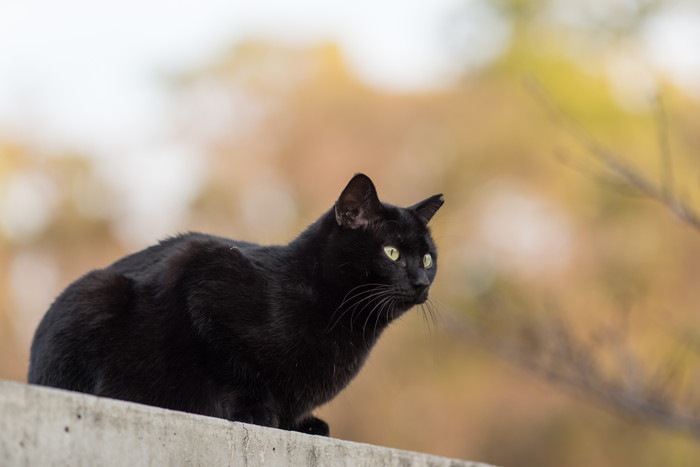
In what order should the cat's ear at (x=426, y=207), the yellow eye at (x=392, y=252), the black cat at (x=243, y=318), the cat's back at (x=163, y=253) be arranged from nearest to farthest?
the black cat at (x=243, y=318) < the cat's back at (x=163, y=253) < the yellow eye at (x=392, y=252) < the cat's ear at (x=426, y=207)

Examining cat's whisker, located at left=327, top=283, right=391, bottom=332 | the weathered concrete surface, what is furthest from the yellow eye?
the weathered concrete surface

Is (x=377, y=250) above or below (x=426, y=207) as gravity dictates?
below

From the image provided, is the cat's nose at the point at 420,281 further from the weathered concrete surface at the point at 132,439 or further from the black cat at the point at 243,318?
the weathered concrete surface at the point at 132,439

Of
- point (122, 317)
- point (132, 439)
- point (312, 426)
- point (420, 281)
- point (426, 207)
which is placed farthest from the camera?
point (426, 207)

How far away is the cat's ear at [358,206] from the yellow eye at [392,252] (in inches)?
4.4

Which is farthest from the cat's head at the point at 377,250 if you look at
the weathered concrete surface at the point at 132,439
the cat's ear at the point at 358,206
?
the weathered concrete surface at the point at 132,439

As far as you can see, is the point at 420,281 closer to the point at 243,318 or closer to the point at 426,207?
the point at 426,207

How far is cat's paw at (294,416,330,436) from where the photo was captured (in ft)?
11.0

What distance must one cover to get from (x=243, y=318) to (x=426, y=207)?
856 millimetres

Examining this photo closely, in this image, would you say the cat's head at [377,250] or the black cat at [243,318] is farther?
the cat's head at [377,250]

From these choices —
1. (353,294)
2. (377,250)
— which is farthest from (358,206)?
(353,294)

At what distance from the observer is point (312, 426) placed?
337 centimetres

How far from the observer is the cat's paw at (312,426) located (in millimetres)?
3350

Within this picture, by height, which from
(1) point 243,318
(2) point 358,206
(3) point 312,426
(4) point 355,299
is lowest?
(3) point 312,426
